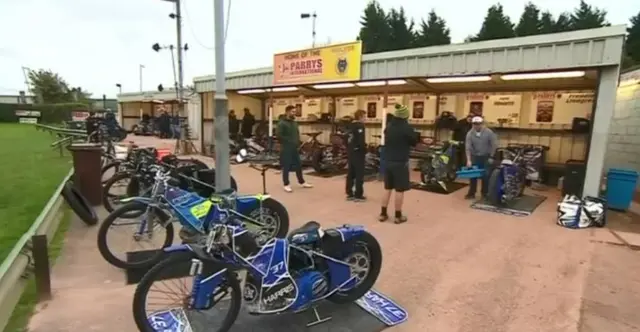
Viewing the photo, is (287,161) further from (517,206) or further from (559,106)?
(559,106)

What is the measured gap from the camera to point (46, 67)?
44375 millimetres

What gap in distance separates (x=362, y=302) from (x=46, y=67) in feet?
172

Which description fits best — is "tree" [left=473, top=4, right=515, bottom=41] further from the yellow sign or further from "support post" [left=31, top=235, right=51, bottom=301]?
"support post" [left=31, top=235, right=51, bottom=301]

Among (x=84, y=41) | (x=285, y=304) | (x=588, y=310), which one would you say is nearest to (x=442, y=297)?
(x=588, y=310)

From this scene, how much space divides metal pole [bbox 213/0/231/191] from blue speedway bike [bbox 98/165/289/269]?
1.41 ft

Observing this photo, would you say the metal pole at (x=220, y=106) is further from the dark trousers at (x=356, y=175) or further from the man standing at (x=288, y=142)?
the man standing at (x=288, y=142)

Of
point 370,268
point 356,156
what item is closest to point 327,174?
point 356,156

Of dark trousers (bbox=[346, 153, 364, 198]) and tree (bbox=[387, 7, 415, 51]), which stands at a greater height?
tree (bbox=[387, 7, 415, 51])

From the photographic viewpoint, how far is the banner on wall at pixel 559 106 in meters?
8.41

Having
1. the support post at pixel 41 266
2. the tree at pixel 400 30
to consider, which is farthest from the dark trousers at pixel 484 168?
the tree at pixel 400 30

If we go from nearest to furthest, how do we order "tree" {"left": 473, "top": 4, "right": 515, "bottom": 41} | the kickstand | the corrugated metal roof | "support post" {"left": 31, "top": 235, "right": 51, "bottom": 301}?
the kickstand
"support post" {"left": 31, "top": 235, "right": 51, "bottom": 301}
the corrugated metal roof
"tree" {"left": 473, "top": 4, "right": 515, "bottom": 41}

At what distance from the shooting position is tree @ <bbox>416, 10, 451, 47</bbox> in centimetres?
3356

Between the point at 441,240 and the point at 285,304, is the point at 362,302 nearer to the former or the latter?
the point at 285,304

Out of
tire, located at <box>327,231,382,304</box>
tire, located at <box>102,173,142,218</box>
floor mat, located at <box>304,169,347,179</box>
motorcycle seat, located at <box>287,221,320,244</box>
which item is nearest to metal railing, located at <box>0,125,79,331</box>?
motorcycle seat, located at <box>287,221,320,244</box>
